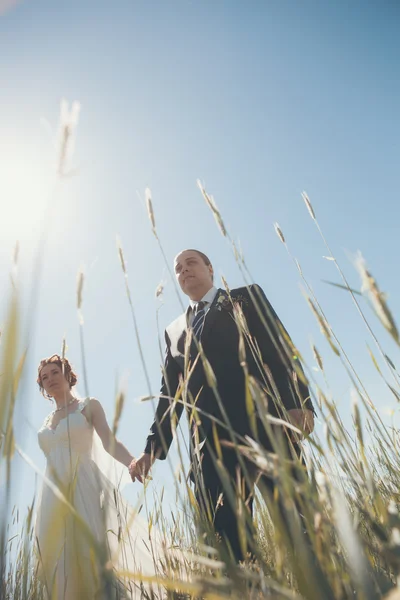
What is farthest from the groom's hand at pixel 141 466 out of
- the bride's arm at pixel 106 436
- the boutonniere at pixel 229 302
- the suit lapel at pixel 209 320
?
the boutonniere at pixel 229 302

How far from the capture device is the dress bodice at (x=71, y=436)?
3334 mm

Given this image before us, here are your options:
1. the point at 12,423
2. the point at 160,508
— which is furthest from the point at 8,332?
the point at 160,508

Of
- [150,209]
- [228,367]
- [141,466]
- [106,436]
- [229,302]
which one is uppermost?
[229,302]

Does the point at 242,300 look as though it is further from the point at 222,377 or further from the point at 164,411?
the point at 164,411

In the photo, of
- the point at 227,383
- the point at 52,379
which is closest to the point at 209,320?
the point at 227,383

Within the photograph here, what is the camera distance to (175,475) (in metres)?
0.87

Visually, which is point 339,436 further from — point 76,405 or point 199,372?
point 76,405

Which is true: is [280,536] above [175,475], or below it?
below

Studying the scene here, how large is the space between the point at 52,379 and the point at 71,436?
531mm

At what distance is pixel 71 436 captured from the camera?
3.36 metres

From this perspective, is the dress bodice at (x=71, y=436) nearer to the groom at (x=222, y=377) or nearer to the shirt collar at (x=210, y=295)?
the groom at (x=222, y=377)

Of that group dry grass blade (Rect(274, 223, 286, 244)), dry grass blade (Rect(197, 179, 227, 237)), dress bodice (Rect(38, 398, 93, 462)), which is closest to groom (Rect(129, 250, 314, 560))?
dry grass blade (Rect(274, 223, 286, 244))

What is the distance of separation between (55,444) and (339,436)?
332 cm

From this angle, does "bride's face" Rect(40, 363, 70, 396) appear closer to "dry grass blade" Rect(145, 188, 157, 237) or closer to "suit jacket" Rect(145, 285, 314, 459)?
"suit jacket" Rect(145, 285, 314, 459)
